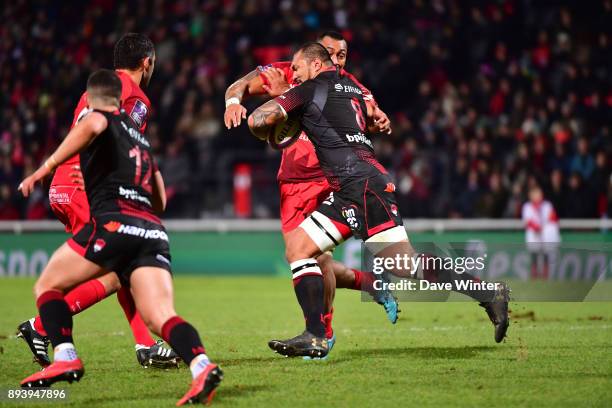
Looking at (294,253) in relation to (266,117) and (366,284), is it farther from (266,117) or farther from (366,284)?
(366,284)

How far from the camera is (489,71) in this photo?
2042 centimetres

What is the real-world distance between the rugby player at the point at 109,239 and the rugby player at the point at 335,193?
5.25ft

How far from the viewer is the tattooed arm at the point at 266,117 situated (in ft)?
24.3

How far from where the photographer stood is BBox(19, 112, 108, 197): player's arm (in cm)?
577

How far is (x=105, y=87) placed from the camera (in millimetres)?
6035

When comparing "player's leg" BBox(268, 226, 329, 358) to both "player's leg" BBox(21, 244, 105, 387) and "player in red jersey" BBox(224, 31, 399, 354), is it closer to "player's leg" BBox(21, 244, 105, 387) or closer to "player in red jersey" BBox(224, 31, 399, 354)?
"player in red jersey" BBox(224, 31, 399, 354)

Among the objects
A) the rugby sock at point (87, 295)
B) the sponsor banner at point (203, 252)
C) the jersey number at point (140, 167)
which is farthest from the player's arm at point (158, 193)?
the sponsor banner at point (203, 252)

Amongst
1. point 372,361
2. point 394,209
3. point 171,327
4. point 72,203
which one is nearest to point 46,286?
point 171,327

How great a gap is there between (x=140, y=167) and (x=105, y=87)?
0.53 meters

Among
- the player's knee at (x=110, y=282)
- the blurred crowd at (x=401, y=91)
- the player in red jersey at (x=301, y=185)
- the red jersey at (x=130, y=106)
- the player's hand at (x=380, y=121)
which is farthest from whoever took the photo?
the blurred crowd at (x=401, y=91)

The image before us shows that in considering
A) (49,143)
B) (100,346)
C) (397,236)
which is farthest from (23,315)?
(49,143)

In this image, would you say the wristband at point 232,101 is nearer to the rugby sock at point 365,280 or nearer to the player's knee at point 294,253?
the player's knee at point 294,253

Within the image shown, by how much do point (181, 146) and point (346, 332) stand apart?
1130 centimetres

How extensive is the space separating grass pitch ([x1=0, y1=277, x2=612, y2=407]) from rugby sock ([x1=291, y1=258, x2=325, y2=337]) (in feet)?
1.01
